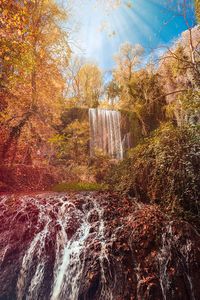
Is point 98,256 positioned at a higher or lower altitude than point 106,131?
lower

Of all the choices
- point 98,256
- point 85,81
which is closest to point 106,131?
point 85,81

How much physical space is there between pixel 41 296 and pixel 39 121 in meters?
7.05

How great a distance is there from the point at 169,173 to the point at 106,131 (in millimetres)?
11807

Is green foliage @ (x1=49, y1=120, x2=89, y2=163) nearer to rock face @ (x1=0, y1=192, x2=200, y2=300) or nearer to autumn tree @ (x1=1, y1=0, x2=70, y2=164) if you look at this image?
autumn tree @ (x1=1, y1=0, x2=70, y2=164)

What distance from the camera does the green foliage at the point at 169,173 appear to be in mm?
4293

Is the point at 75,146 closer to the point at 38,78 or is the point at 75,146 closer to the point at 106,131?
the point at 106,131

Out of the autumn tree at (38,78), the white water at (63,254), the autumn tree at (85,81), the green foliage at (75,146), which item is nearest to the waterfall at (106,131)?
the green foliage at (75,146)

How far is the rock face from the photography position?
293 centimetres

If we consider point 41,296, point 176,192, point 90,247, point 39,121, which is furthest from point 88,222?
point 39,121

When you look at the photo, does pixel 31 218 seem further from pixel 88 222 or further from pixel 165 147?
pixel 165 147

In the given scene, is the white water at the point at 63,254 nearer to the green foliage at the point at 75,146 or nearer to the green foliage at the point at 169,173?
the green foliage at the point at 169,173

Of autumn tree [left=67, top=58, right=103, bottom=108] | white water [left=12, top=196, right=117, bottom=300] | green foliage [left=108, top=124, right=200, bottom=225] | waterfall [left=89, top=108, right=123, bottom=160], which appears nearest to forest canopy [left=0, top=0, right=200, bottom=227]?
green foliage [left=108, top=124, right=200, bottom=225]

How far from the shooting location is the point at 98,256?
10.7 feet

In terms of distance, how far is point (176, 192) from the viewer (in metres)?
4.42
